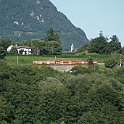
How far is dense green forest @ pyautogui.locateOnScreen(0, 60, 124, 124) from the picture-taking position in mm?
29922

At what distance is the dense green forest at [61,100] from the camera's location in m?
29.9

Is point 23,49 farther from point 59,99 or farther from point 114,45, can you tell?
point 59,99

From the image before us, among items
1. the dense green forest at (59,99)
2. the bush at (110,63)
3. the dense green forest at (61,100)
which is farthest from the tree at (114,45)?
the dense green forest at (61,100)

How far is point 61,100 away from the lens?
31.4 metres

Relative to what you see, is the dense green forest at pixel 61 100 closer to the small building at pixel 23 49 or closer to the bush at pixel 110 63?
the bush at pixel 110 63

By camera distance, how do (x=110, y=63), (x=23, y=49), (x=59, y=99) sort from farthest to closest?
(x=23, y=49) < (x=110, y=63) < (x=59, y=99)

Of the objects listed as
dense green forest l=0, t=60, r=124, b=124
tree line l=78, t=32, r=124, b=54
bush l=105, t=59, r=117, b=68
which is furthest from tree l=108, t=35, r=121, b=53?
dense green forest l=0, t=60, r=124, b=124

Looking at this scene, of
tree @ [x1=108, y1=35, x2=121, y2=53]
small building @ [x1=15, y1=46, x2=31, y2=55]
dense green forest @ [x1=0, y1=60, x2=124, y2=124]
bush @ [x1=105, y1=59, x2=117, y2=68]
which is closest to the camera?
dense green forest @ [x1=0, y1=60, x2=124, y2=124]

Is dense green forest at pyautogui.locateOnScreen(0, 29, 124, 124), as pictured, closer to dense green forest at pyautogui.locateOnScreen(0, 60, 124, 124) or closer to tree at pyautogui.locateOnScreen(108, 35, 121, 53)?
dense green forest at pyautogui.locateOnScreen(0, 60, 124, 124)

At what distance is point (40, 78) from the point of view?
116 feet

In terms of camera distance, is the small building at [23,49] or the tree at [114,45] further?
the tree at [114,45]

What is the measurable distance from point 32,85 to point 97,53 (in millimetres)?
33432

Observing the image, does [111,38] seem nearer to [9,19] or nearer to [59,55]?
[59,55]

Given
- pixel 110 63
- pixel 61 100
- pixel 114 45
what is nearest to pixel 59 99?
pixel 61 100
